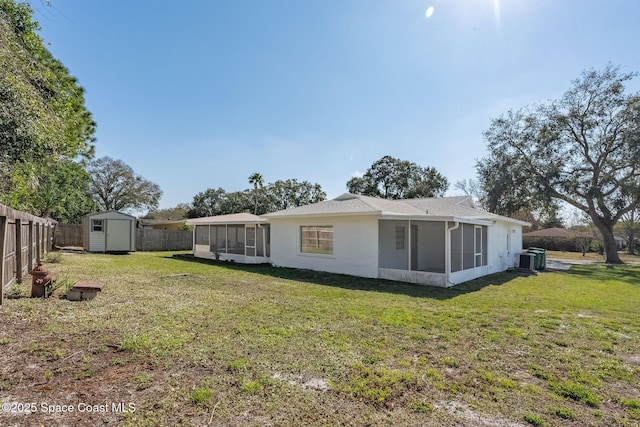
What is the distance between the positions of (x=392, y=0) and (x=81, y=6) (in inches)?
296

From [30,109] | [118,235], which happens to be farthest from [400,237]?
[118,235]

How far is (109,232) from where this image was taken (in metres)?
20.4

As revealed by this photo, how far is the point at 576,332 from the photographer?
18.1ft

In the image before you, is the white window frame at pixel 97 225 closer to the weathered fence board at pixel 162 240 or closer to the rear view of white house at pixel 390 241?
the weathered fence board at pixel 162 240

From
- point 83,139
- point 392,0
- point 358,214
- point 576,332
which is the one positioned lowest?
point 576,332

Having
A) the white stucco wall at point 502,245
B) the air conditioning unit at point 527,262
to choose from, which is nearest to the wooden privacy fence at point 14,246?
the white stucco wall at point 502,245

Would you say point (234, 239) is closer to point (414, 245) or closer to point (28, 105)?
point (414, 245)

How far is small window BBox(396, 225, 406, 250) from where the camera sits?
12828 millimetres

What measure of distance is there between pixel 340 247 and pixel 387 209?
2229mm

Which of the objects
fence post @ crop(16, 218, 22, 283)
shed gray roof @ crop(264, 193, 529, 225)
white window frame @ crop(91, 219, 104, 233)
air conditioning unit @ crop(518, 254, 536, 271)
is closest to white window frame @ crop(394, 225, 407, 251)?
shed gray roof @ crop(264, 193, 529, 225)

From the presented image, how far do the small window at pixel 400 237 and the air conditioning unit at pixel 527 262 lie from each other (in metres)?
7.05

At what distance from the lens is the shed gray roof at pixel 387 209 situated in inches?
456

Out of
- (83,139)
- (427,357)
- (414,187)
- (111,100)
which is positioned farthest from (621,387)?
(414,187)

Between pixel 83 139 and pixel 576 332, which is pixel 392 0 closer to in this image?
pixel 576 332
